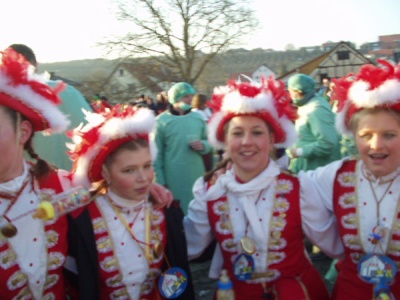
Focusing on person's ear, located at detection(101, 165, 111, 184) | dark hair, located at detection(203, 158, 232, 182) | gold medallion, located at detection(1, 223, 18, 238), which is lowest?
gold medallion, located at detection(1, 223, 18, 238)

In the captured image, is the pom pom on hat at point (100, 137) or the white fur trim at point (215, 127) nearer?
the pom pom on hat at point (100, 137)

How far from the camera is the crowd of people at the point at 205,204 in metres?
2.14

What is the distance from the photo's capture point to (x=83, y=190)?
2303 mm

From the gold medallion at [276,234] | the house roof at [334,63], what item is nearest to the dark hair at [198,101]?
the gold medallion at [276,234]

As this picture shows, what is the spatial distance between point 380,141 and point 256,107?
67 cm

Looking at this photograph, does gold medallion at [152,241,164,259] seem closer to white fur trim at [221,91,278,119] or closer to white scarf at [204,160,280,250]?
white scarf at [204,160,280,250]

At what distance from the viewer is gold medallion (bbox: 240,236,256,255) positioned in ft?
7.69

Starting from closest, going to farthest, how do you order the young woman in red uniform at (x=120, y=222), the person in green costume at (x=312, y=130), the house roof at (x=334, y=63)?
the young woman in red uniform at (x=120, y=222) < the person in green costume at (x=312, y=130) < the house roof at (x=334, y=63)

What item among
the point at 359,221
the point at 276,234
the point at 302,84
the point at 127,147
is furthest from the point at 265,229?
the point at 302,84

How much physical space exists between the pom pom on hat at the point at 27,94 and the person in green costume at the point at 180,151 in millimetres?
2676

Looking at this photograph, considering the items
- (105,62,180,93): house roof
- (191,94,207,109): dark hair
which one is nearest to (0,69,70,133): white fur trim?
(191,94,207,109): dark hair

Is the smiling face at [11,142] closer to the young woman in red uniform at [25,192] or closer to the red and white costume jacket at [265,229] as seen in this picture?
the young woman in red uniform at [25,192]

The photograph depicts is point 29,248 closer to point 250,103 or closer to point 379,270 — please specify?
point 250,103

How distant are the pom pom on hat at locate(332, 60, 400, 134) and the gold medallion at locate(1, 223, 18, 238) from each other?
1811 mm
